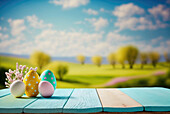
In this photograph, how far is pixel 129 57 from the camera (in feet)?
18.1

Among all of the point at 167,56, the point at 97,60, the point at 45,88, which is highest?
the point at 167,56

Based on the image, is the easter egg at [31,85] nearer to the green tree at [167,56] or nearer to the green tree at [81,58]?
the green tree at [81,58]

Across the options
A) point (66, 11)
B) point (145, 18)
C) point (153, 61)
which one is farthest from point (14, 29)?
point (153, 61)

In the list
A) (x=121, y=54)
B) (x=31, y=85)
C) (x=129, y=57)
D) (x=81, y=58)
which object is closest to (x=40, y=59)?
(x=81, y=58)

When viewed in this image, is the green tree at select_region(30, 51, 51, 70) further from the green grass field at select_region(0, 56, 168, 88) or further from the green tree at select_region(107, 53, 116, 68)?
the green tree at select_region(107, 53, 116, 68)

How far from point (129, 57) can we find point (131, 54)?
0.37ft

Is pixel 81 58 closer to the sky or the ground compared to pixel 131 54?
closer to the ground

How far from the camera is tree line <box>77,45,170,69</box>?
5.47m

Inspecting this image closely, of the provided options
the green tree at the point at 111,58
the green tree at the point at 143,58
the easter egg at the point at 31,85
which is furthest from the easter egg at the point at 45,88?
the green tree at the point at 143,58

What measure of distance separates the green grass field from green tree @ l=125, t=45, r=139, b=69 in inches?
6.0

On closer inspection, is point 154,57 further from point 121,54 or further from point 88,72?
point 88,72

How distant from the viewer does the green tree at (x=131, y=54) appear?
18.0 ft

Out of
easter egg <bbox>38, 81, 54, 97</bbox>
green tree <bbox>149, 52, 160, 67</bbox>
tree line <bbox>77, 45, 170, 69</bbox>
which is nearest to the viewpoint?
easter egg <bbox>38, 81, 54, 97</bbox>

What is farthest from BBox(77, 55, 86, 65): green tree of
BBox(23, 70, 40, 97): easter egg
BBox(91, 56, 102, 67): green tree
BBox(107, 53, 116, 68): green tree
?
BBox(23, 70, 40, 97): easter egg
